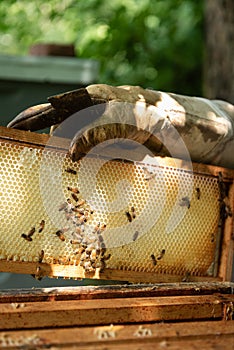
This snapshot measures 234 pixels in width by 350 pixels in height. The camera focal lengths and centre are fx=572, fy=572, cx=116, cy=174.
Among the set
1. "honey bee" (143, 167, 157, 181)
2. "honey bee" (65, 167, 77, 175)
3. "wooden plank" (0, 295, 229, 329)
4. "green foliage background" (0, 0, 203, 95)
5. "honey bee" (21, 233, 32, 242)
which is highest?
"green foliage background" (0, 0, 203, 95)

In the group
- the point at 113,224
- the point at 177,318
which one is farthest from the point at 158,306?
the point at 113,224

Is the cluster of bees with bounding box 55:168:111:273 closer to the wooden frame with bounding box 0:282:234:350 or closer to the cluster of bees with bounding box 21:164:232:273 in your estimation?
the cluster of bees with bounding box 21:164:232:273

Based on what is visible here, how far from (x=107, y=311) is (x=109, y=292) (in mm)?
268

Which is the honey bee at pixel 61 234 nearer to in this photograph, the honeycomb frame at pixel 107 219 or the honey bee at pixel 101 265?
the honeycomb frame at pixel 107 219

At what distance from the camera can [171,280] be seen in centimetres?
340

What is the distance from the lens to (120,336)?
203 cm

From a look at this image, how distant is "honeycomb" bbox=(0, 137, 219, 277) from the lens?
301 cm

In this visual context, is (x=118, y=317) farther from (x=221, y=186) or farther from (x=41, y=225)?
(x=221, y=186)

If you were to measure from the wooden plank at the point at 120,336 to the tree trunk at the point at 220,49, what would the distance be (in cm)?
521

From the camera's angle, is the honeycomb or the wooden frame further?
the honeycomb

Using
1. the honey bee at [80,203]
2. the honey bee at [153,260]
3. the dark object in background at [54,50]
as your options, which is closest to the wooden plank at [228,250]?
the honey bee at [153,260]

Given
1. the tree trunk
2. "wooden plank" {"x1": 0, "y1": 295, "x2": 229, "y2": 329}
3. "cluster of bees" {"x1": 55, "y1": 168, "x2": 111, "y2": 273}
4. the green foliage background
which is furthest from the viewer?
the green foliage background

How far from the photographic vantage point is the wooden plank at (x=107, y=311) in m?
2.15

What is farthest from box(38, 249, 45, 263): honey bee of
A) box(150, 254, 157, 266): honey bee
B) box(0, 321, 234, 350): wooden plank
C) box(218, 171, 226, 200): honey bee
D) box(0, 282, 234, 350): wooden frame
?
box(218, 171, 226, 200): honey bee
